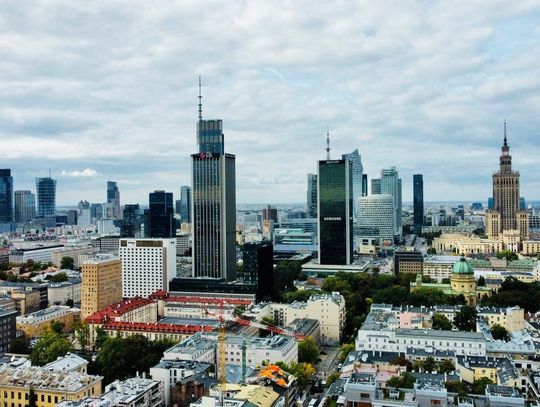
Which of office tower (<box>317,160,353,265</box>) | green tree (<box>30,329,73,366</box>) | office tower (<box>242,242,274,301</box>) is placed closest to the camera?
green tree (<box>30,329,73,366</box>)

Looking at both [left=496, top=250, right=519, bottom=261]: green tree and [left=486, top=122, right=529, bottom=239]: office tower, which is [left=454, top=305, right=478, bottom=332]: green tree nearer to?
[left=496, top=250, right=519, bottom=261]: green tree

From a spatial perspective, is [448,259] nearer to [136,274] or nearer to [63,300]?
[136,274]

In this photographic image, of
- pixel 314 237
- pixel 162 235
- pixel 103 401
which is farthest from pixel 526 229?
pixel 103 401

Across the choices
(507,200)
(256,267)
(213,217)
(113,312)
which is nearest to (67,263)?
(213,217)

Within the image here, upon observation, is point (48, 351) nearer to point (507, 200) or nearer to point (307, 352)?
point (307, 352)

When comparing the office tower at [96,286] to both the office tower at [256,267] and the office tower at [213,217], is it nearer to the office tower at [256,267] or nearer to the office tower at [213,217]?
the office tower at [256,267]

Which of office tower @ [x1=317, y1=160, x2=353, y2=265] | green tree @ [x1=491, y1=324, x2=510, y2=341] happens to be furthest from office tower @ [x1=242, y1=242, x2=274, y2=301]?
green tree @ [x1=491, y1=324, x2=510, y2=341]

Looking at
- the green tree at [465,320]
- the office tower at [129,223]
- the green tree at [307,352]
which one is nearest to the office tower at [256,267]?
the green tree at [307,352]
